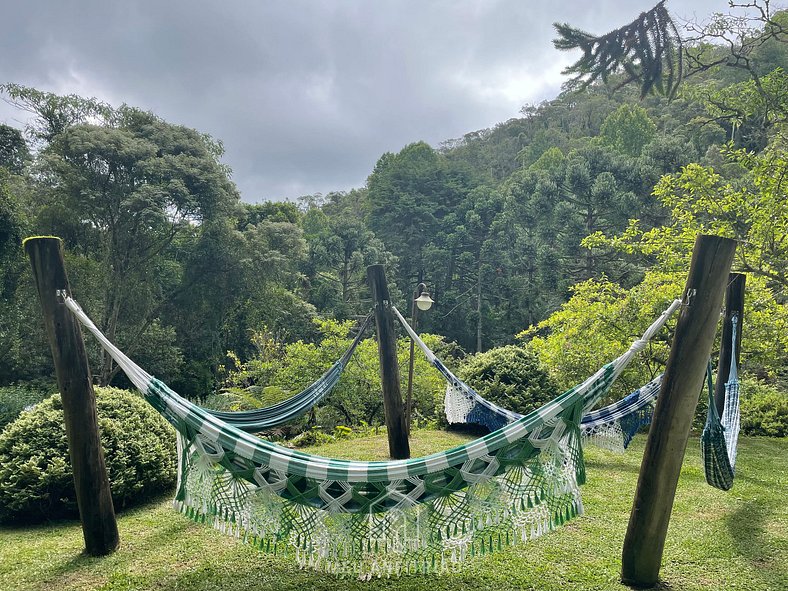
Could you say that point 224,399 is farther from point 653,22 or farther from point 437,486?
point 653,22

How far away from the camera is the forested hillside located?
5816 millimetres

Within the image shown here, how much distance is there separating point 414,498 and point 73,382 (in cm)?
152

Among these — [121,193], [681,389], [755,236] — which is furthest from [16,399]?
[755,236]

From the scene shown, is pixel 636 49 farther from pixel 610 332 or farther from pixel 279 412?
pixel 279 412

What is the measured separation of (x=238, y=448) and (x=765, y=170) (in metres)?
5.68

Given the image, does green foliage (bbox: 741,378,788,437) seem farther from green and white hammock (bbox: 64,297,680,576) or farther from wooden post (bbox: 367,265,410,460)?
green and white hammock (bbox: 64,297,680,576)

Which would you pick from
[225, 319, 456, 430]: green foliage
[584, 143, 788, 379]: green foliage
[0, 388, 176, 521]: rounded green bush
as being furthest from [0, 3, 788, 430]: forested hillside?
[0, 388, 176, 521]: rounded green bush

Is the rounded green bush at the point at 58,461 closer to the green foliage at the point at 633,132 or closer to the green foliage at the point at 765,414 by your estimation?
the green foliage at the point at 765,414

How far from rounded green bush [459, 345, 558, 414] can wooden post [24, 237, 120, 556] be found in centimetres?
389

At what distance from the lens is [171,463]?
3.40m

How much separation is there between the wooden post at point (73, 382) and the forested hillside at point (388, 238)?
4691 mm

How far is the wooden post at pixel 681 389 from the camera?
1861 mm

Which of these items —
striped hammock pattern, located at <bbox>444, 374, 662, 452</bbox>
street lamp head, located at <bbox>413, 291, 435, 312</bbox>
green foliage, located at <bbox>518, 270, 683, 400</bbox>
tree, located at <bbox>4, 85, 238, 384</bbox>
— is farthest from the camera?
tree, located at <bbox>4, 85, 238, 384</bbox>

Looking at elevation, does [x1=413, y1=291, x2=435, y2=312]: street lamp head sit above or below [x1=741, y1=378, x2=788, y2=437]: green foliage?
above
